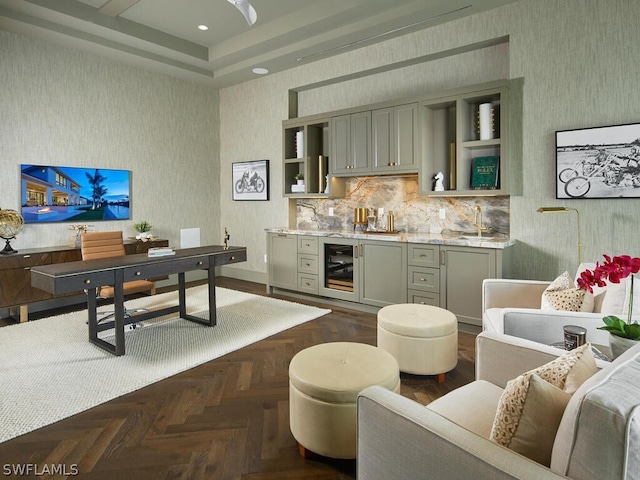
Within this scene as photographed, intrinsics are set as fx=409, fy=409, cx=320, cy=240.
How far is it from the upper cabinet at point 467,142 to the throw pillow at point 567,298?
4.92 ft

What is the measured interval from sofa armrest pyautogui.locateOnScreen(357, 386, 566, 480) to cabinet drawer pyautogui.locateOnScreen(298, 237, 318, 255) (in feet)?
12.5

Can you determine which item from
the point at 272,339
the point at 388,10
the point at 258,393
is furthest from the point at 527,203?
the point at 258,393

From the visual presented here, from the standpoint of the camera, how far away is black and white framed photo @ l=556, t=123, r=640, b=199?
3402 millimetres

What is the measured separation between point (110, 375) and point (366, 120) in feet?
12.2

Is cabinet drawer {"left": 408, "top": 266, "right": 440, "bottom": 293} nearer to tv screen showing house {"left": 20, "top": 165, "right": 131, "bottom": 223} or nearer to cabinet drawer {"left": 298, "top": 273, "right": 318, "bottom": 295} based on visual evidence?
cabinet drawer {"left": 298, "top": 273, "right": 318, "bottom": 295}

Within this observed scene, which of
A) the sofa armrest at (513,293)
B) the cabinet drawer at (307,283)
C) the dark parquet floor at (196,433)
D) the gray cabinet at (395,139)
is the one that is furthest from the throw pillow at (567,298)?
the cabinet drawer at (307,283)

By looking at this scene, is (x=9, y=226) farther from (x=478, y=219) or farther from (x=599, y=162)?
(x=599, y=162)

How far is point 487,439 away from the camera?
3.92 ft

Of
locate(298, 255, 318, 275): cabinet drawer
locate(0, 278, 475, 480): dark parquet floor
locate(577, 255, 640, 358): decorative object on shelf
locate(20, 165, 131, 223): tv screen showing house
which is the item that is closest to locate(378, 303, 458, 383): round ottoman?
locate(0, 278, 475, 480): dark parquet floor

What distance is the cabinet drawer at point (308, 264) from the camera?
522cm

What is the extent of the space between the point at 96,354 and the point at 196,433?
162cm

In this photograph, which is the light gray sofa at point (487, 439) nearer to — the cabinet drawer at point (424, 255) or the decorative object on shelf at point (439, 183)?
the cabinet drawer at point (424, 255)

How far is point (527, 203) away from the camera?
3992 millimetres

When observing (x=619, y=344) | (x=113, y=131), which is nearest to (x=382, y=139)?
(x=619, y=344)
